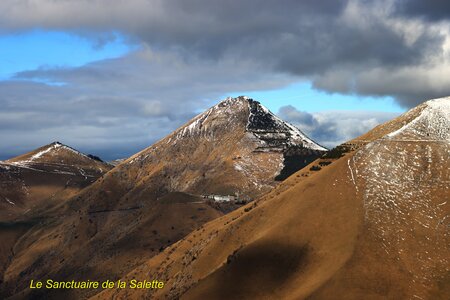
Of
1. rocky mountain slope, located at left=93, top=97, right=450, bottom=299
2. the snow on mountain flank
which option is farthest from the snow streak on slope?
rocky mountain slope, located at left=93, top=97, right=450, bottom=299

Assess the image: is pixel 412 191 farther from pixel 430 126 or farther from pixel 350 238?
pixel 430 126

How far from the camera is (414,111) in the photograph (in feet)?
454

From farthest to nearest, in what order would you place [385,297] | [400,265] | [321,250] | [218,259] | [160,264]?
[160,264], [218,259], [321,250], [400,265], [385,297]

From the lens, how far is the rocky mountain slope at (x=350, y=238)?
85125mm

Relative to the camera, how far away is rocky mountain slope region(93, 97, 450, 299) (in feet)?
279

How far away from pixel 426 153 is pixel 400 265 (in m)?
33.3

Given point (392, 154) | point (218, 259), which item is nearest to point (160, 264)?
point (218, 259)

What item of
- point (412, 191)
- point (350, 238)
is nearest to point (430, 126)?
point (412, 191)

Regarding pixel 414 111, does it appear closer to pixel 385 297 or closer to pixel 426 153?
pixel 426 153

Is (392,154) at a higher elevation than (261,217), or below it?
higher

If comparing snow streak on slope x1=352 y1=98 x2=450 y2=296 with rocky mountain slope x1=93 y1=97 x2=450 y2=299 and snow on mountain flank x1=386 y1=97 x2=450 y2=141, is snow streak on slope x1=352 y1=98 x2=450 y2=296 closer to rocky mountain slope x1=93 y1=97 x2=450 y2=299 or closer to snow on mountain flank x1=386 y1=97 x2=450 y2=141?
snow on mountain flank x1=386 y1=97 x2=450 y2=141

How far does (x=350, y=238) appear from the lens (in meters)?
92.7

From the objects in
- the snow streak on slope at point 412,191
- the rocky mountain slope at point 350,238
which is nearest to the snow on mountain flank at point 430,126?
the snow streak on slope at point 412,191

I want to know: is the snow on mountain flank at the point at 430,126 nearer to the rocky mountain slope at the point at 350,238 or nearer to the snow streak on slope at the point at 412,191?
the snow streak on slope at the point at 412,191
